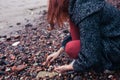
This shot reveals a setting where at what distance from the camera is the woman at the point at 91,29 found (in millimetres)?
2436

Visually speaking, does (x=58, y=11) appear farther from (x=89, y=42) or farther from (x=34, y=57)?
(x=34, y=57)

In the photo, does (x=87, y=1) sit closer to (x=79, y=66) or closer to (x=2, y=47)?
(x=79, y=66)

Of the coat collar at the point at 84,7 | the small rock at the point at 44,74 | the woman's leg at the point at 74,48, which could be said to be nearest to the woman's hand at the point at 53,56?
the small rock at the point at 44,74

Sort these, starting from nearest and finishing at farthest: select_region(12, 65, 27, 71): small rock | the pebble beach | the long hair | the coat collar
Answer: the coat collar
the long hair
the pebble beach
select_region(12, 65, 27, 71): small rock

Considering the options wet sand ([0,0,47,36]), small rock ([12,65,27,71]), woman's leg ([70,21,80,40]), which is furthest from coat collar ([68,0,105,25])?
wet sand ([0,0,47,36])

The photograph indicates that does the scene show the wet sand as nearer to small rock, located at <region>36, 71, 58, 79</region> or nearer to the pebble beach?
the pebble beach

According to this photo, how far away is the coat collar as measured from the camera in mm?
2404

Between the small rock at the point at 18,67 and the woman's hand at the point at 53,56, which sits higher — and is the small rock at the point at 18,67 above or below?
below

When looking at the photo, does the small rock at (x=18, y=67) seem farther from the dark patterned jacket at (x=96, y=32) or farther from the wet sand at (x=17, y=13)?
the wet sand at (x=17, y=13)

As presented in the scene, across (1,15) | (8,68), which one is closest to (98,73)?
(8,68)

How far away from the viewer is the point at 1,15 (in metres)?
8.69

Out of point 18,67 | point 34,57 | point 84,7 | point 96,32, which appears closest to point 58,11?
point 84,7

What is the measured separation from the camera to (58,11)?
2600 mm

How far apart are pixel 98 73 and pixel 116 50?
443mm
